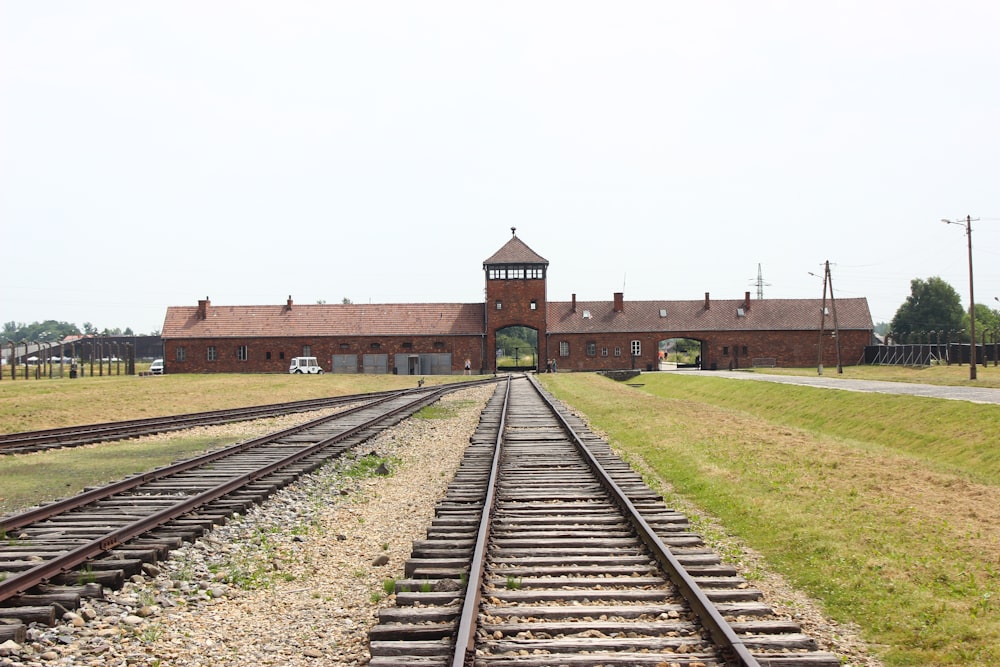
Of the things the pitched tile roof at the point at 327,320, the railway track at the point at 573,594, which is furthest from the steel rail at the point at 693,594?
the pitched tile roof at the point at 327,320

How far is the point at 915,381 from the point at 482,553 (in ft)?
114

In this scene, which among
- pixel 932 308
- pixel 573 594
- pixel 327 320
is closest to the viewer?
pixel 573 594

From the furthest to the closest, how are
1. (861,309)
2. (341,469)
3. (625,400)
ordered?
(861,309), (625,400), (341,469)

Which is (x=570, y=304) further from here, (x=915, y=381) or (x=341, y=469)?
(x=341, y=469)

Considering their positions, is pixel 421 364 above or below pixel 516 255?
below

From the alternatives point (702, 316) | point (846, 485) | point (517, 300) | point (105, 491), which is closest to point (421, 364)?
point (517, 300)

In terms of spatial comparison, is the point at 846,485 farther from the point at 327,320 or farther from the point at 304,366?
the point at 327,320

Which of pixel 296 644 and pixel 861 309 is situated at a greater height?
pixel 861 309

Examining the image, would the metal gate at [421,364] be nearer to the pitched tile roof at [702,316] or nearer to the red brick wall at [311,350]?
the red brick wall at [311,350]

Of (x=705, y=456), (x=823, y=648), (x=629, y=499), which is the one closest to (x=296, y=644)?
(x=823, y=648)

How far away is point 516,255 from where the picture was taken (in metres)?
66.6

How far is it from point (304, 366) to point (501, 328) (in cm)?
1563

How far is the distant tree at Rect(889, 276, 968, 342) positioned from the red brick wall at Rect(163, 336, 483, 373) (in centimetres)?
5919

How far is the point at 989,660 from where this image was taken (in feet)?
17.3
